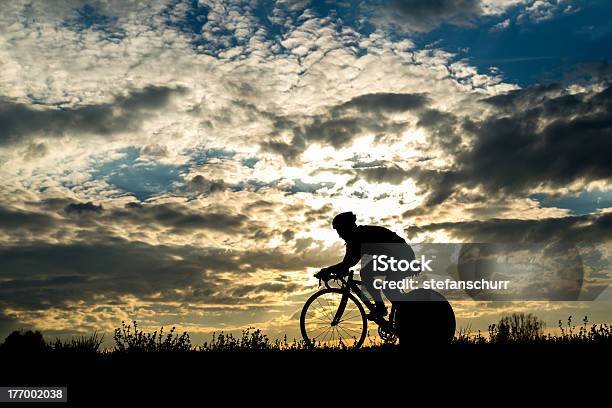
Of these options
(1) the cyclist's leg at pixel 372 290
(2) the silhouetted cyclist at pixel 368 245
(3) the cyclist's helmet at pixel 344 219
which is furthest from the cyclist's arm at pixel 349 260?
(3) the cyclist's helmet at pixel 344 219

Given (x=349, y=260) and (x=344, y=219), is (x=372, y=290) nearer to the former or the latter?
(x=349, y=260)

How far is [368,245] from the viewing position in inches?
467

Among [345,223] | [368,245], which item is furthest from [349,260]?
[345,223]

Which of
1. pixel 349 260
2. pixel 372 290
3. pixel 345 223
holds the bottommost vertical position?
pixel 372 290

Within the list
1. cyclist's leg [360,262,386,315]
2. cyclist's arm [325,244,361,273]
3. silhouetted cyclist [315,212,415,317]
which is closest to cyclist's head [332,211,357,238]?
silhouetted cyclist [315,212,415,317]

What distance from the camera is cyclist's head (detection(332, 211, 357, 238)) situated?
12031 millimetres

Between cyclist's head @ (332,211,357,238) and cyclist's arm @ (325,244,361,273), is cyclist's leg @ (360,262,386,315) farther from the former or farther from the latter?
cyclist's head @ (332,211,357,238)

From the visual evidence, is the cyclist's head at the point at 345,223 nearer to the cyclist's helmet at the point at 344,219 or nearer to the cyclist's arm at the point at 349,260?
the cyclist's helmet at the point at 344,219

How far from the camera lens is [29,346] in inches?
543

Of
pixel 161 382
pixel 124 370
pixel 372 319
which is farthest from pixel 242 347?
pixel 161 382

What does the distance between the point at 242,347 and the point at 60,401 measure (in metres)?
5.98

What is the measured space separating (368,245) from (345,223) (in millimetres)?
641

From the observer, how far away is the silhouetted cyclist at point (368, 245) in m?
11.7

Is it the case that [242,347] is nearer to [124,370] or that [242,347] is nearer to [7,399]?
[124,370]
